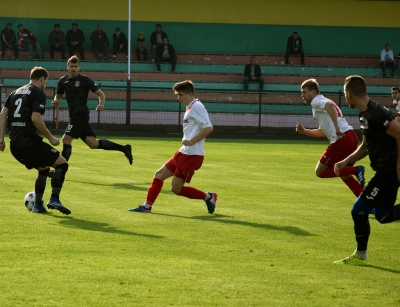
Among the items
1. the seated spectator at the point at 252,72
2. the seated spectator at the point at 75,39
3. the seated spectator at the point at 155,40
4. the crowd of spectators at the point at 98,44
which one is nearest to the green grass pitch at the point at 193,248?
the seated spectator at the point at 252,72

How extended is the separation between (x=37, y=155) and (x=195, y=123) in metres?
2.10

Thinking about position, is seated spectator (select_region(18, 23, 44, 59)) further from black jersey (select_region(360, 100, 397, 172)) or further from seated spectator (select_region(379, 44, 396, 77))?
black jersey (select_region(360, 100, 397, 172))

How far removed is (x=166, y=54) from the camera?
117 feet

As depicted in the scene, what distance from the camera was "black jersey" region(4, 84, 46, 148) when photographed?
1035cm

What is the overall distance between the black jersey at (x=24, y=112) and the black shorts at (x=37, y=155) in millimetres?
63

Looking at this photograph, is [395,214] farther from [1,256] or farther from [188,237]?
[1,256]

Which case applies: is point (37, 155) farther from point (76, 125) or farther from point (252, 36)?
point (252, 36)

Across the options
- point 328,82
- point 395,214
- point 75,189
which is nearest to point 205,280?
point 395,214

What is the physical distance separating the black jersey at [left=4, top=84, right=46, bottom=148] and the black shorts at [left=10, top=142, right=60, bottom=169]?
63 millimetres

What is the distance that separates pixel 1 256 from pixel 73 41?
94.4 feet

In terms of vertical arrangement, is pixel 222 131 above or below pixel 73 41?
below

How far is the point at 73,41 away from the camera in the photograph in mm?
35750

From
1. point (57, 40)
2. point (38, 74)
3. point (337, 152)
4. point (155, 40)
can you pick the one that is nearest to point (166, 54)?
point (155, 40)

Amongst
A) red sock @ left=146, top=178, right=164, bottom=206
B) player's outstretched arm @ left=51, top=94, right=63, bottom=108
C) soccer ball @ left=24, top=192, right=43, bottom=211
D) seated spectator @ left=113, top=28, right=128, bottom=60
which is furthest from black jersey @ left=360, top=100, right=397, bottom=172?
seated spectator @ left=113, top=28, right=128, bottom=60
